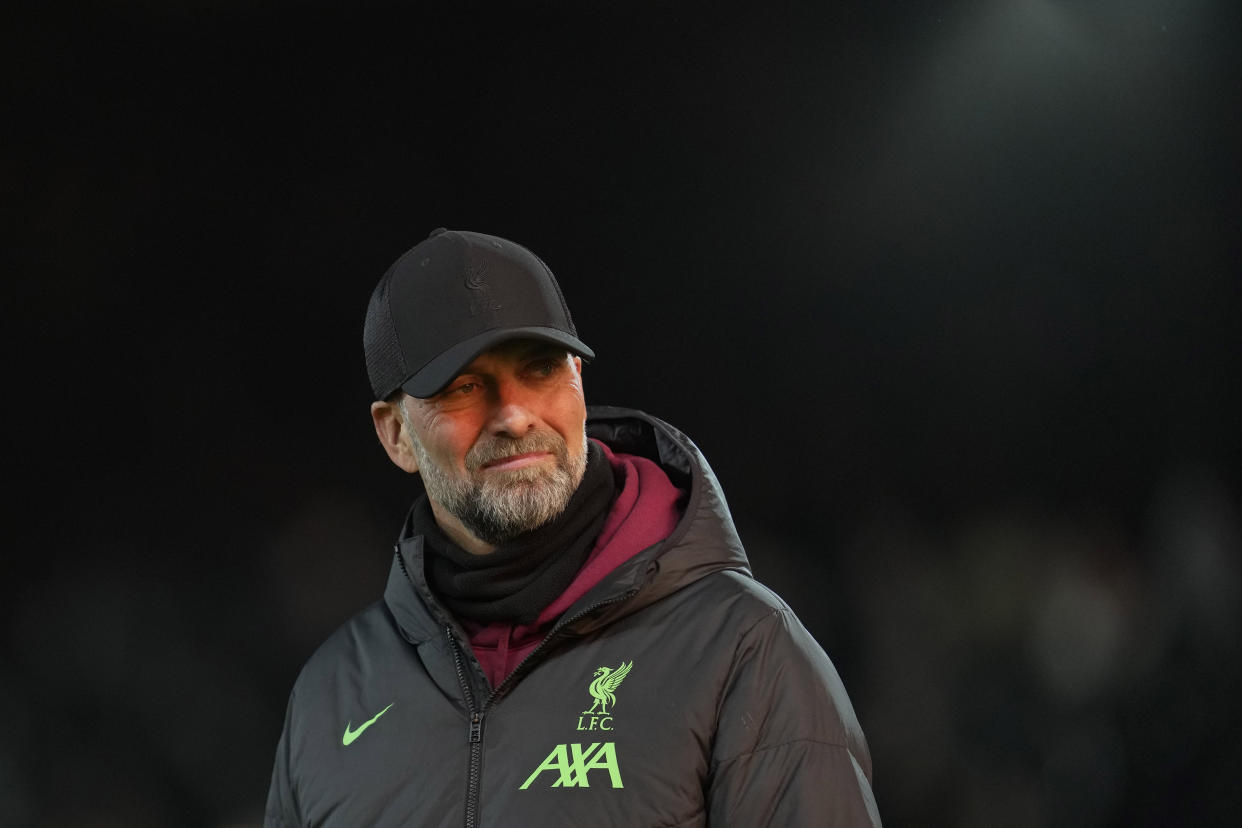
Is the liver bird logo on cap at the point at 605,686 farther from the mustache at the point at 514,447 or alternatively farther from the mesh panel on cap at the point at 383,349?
the mesh panel on cap at the point at 383,349

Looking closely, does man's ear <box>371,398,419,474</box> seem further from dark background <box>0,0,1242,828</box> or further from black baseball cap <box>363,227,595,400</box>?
dark background <box>0,0,1242,828</box>

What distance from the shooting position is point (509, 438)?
1.42 metres

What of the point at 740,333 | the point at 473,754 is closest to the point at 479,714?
the point at 473,754

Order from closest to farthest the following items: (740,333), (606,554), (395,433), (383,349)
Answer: (606,554), (383,349), (395,433), (740,333)

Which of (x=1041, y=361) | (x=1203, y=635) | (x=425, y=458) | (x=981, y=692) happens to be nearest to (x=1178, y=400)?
(x=1041, y=361)

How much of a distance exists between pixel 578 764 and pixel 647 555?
0.71 ft

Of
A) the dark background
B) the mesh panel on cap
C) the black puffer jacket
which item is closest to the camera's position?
the black puffer jacket

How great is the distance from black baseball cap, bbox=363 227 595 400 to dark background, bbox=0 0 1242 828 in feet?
4.26

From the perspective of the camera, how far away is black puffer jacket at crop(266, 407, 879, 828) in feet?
4.07

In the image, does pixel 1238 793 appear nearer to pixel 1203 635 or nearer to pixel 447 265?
pixel 1203 635

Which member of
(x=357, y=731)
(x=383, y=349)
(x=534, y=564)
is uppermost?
(x=383, y=349)

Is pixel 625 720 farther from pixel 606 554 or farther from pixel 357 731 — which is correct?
pixel 357 731

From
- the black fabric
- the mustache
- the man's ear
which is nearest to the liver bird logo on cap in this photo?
the black fabric

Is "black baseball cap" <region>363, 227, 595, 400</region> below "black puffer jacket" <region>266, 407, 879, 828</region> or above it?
above
